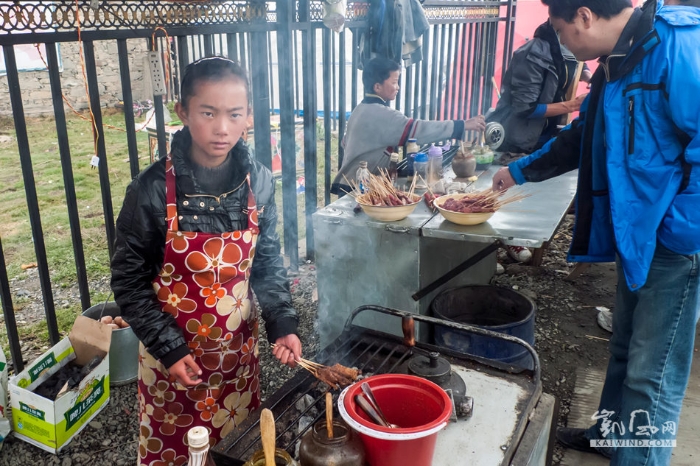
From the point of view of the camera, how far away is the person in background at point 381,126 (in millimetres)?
4840

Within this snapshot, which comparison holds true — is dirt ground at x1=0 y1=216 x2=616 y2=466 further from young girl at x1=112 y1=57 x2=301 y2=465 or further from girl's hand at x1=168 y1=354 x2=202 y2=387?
girl's hand at x1=168 y1=354 x2=202 y2=387

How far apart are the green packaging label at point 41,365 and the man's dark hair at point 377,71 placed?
331 cm

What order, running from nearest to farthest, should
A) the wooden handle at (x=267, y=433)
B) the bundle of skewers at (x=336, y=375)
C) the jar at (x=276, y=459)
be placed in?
the wooden handle at (x=267, y=433)
the jar at (x=276, y=459)
the bundle of skewers at (x=336, y=375)

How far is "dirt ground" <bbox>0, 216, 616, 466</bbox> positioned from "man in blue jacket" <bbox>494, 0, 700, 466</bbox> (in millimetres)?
963

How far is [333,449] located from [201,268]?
3.27 ft

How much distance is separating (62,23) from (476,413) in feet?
10.9

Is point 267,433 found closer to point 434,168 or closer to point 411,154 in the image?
point 434,168

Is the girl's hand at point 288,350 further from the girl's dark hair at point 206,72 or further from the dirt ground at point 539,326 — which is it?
Answer: the dirt ground at point 539,326

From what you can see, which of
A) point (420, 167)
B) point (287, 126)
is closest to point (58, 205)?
point (287, 126)

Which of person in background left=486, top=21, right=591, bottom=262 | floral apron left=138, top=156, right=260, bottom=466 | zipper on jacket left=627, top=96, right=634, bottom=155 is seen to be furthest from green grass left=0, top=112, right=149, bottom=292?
zipper on jacket left=627, top=96, right=634, bottom=155

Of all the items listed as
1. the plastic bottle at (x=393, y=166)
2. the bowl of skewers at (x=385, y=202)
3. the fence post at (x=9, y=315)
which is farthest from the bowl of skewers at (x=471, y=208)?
the fence post at (x=9, y=315)

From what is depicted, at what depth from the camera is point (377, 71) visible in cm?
483

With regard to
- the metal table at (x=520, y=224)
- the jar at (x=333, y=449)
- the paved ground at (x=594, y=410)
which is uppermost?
the metal table at (x=520, y=224)

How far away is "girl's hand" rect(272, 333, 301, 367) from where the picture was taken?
2.29 m
